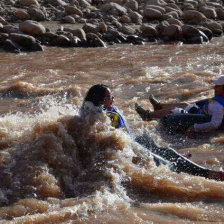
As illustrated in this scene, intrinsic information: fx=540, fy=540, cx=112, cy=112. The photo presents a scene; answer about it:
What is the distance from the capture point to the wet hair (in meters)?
6.16

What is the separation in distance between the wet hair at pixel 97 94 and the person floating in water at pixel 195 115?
222 centimetres

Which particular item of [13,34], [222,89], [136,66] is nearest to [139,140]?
[222,89]

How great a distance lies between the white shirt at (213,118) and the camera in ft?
25.7

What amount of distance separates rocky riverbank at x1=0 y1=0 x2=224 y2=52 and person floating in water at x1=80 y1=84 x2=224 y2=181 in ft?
30.0

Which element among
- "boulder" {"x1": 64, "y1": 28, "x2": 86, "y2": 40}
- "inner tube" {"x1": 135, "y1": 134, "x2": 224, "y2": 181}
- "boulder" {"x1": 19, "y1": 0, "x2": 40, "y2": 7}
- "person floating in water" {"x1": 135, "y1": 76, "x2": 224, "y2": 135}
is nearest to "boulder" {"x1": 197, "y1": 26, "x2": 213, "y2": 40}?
"boulder" {"x1": 64, "y1": 28, "x2": 86, "y2": 40}

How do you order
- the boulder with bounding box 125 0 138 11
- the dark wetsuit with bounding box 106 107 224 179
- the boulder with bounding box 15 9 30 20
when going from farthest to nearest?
1. the boulder with bounding box 125 0 138 11
2. the boulder with bounding box 15 9 30 20
3. the dark wetsuit with bounding box 106 107 224 179

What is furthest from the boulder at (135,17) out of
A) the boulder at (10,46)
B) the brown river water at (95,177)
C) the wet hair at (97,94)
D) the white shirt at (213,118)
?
the wet hair at (97,94)

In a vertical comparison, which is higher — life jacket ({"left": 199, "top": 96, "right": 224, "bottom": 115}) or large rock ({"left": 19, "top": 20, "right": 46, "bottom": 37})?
life jacket ({"left": 199, "top": 96, "right": 224, "bottom": 115})

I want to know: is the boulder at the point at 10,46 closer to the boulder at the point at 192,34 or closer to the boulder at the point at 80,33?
the boulder at the point at 80,33

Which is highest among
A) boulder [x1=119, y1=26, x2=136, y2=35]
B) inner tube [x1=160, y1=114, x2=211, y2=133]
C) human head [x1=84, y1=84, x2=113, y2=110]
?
human head [x1=84, y1=84, x2=113, y2=110]

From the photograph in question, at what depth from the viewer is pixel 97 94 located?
6176 millimetres

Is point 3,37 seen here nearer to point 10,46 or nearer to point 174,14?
point 10,46

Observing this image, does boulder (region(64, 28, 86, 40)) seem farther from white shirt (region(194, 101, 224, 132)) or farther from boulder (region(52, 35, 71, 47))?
white shirt (region(194, 101, 224, 132))

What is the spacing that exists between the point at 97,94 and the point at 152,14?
1376 centimetres
